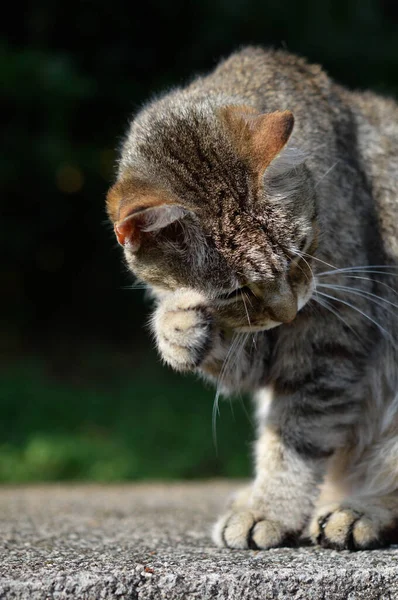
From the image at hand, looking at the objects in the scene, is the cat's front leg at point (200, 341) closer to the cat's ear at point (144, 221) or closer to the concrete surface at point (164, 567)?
the cat's ear at point (144, 221)

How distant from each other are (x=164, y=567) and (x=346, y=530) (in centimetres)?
58

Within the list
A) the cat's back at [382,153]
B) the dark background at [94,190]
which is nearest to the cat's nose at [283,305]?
the cat's back at [382,153]

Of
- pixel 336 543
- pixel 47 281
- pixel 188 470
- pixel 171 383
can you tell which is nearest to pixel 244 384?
pixel 336 543

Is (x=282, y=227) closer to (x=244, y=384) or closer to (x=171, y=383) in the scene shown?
(x=244, y=384)

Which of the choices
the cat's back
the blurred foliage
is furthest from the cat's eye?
the blurred foliage

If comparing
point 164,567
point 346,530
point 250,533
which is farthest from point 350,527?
point 164,567

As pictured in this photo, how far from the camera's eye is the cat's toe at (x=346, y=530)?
2.08 m

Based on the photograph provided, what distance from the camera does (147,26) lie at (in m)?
8.20

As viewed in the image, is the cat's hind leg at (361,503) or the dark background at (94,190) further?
the dark background at (94,190)

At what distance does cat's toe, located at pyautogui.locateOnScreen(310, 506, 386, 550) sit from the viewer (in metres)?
2.08

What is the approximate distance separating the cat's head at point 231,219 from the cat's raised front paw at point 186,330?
0.04 metres

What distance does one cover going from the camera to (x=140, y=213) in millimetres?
1962

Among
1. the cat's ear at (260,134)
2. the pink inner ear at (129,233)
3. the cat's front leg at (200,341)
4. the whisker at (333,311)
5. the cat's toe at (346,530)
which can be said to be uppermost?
the cat's ear at (260,134)

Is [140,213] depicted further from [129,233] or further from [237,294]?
[237,294]
